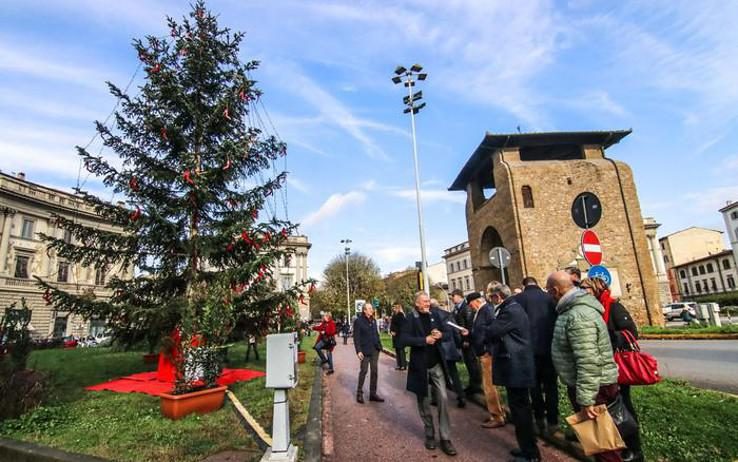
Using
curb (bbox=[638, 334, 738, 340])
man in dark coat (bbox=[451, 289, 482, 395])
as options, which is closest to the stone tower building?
curb (bbox=[638, 334, 738, 340])

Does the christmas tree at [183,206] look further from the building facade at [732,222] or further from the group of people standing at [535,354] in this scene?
the building facade at [732,222]

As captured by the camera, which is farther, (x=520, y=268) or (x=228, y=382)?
(x=520, y=268)

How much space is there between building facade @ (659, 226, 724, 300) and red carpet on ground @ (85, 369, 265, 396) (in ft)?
276

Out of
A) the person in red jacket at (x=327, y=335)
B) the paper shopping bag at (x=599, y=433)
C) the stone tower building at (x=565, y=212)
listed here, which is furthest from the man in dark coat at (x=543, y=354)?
the stone tower building at (x=565, y=212)

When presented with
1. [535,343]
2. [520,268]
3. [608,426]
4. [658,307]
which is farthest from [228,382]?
[658,307]

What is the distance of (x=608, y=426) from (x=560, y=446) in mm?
1667

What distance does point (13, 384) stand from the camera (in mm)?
5711

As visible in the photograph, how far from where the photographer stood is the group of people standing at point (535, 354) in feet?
10.2

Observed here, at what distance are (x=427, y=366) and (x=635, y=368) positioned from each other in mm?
2161

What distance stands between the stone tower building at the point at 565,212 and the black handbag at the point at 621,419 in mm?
17147

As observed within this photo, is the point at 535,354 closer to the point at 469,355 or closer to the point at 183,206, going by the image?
the point at 469,355

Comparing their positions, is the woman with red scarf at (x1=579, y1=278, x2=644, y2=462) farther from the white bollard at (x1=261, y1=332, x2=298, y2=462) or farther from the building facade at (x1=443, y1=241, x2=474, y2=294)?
the building facade at (x1=443, y1=241, x2=474, y2=294)

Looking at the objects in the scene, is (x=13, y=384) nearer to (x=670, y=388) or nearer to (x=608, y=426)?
(x=608, y=426)

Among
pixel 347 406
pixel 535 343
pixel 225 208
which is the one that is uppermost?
pixel 225 208
